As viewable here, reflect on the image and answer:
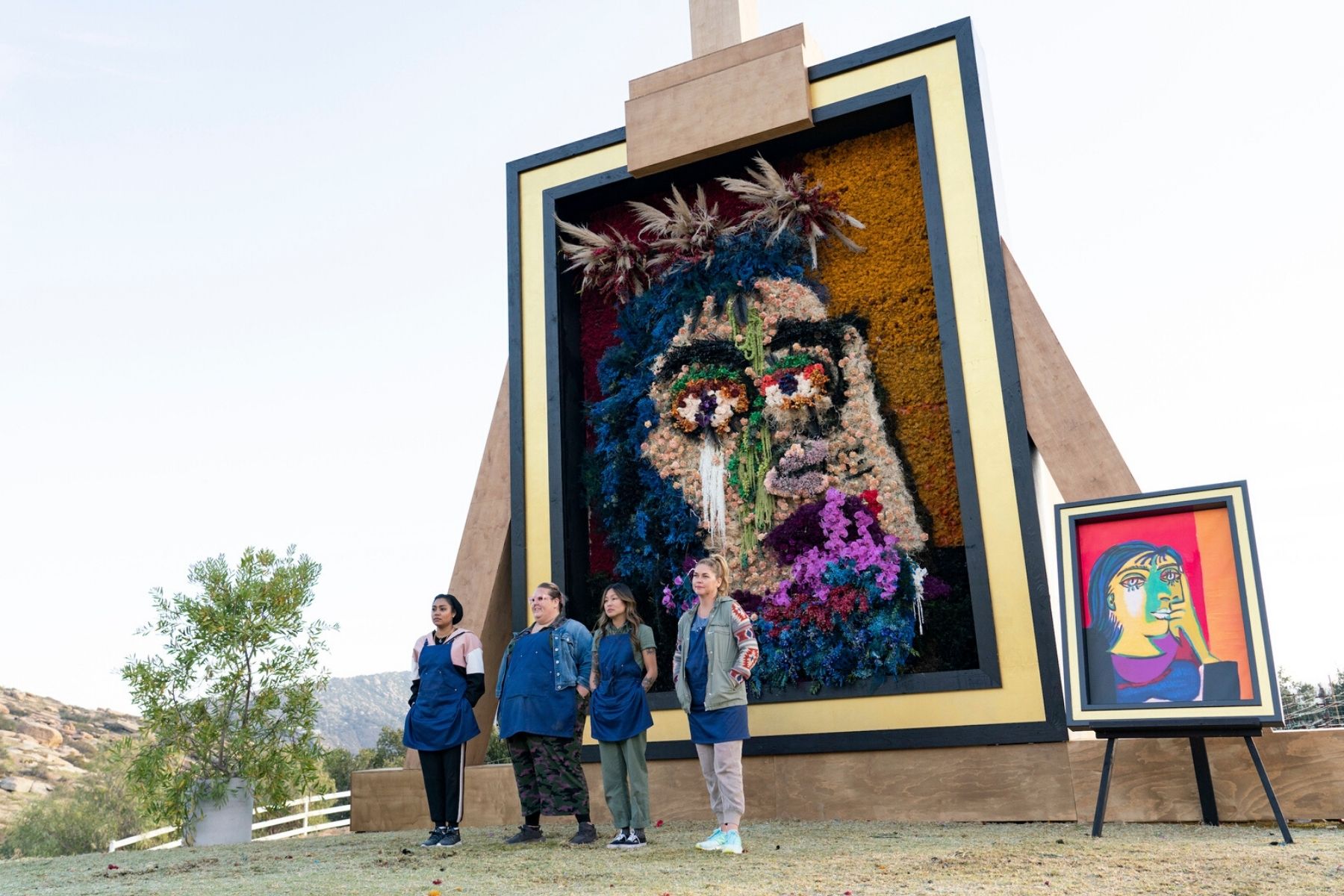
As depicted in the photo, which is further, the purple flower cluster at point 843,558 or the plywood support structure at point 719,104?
the plywood support structure at point 719,104

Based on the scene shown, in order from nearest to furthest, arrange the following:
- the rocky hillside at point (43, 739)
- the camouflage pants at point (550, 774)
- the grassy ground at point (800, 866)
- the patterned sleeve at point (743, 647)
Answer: the grassy ground at point (800, 866) < the patterned sleeve at point (743, 647) < the camouflage pants at point (550, 774) < the rocky hillside at point (43, 739)

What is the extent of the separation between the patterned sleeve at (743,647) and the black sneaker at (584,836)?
1.11 metres

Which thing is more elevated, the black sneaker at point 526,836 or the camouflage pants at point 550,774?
the camouflage pants at point 550,774

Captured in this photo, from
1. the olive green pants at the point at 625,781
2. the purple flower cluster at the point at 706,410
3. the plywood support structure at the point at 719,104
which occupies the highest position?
the plywood support structure at the point at 719,104

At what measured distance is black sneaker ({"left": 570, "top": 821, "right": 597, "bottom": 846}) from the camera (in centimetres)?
456

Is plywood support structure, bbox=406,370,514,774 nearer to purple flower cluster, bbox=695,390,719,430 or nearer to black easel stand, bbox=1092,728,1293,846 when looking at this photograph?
purple flower cluster, bbox=695,390,719,430

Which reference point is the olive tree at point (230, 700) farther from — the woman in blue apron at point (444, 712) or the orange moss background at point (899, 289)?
the orange moss background at point (899, 289)

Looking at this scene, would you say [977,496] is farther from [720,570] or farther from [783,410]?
[720,570]

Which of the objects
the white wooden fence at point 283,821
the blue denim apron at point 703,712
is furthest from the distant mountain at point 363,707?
the blue denim apron at point 703,712

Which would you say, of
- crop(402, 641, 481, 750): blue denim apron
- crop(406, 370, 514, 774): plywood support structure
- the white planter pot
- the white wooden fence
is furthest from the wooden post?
the white wooden fence

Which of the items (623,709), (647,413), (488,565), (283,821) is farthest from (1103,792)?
(283,821)

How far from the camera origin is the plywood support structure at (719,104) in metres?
6.70

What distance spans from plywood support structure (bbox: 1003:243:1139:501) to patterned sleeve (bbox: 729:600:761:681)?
2250 millimetres

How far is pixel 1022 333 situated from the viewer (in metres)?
5.78
